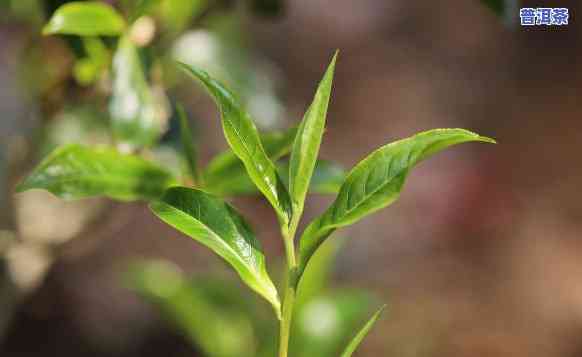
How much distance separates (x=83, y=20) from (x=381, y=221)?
1642 mm

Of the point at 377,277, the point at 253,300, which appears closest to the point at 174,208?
the point at 253,300

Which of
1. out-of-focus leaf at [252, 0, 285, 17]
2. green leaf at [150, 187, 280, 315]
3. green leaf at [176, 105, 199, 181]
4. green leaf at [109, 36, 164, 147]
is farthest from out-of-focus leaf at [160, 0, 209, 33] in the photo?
green leaf at [150, 187, 280, 315]

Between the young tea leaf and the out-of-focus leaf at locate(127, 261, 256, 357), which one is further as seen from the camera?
the out-of-focus leaf at locate(127, 261, 256, 357)

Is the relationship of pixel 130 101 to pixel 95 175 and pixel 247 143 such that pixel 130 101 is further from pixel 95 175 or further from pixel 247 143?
pixel 247 143

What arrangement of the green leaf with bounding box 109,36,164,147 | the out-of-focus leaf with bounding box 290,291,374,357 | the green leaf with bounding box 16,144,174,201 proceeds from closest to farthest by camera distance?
the green leaf with bounding box 16,144,174,201 → the green leaf with bounding box 109,36,164,147 → the out-of-focus leaf with bounding box 290,291,374,357

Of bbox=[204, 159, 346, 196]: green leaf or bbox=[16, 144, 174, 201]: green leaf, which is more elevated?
bbox=[16, 144, 174, 201]: green leaf

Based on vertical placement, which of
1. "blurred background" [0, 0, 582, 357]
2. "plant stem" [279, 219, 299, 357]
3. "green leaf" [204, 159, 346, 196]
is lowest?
"blurred background" [0, 0, 582, 357]

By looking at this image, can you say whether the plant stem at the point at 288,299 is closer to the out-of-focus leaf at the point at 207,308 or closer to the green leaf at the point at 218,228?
the green leaf at the point at 218,228

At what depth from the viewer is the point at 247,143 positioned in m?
0.50

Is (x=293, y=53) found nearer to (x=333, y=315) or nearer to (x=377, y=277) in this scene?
(x=377, y=277)

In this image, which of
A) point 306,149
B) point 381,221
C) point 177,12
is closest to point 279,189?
point 306,149

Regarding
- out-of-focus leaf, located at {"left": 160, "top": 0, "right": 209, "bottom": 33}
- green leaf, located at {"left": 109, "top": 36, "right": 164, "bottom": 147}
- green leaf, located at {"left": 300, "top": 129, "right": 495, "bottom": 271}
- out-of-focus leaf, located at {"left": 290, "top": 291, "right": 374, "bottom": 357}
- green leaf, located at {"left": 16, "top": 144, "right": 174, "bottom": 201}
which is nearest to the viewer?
green leaf, located at {"left": 300, "top": 129, "right": 495, "bottom": 271}

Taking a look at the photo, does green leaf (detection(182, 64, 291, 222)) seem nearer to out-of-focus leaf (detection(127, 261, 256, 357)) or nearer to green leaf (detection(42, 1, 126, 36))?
green leaf (detection(42, 1, 126, 36))

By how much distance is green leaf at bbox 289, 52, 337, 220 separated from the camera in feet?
1.63
